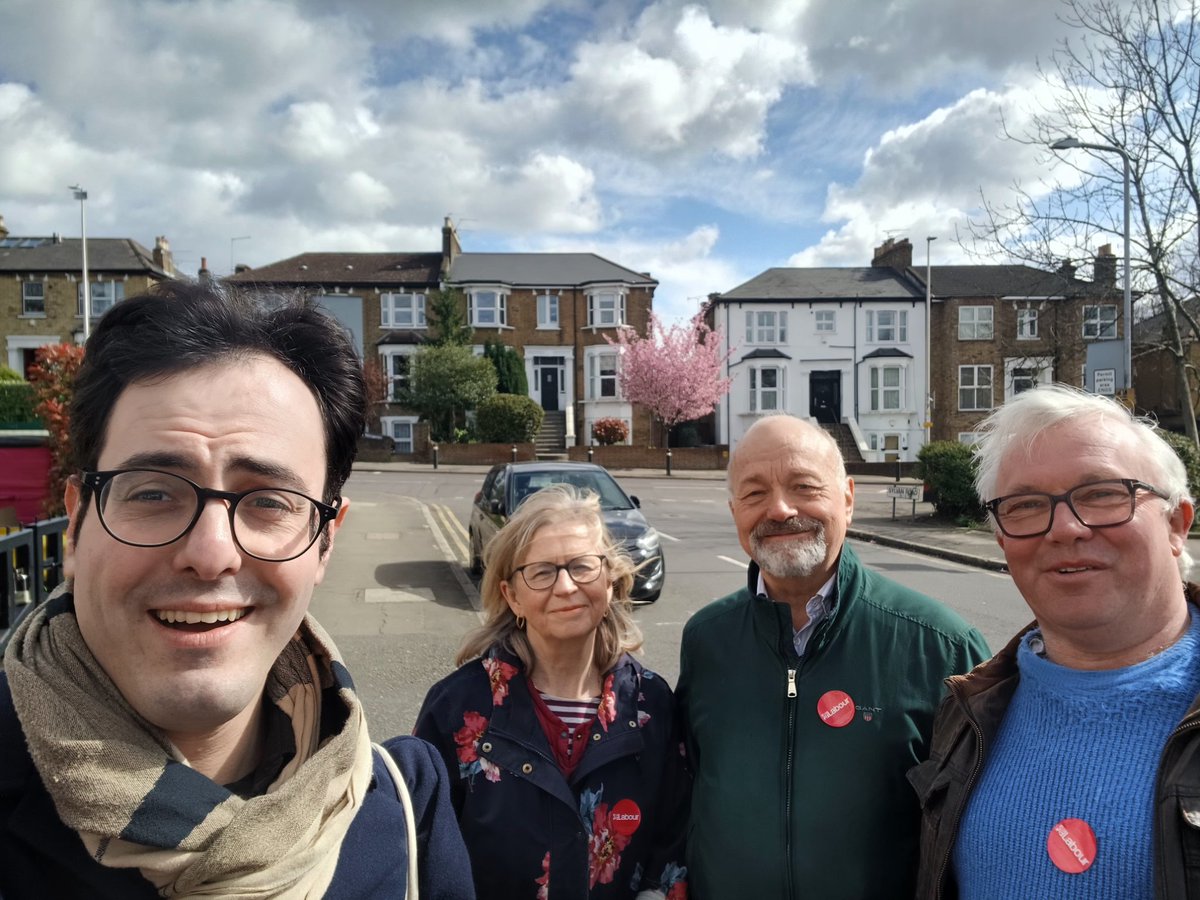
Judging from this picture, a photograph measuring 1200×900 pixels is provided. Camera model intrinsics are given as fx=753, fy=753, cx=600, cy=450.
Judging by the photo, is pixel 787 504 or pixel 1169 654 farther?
pixel 787 504

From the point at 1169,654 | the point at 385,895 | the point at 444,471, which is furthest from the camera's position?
the point at 444,471

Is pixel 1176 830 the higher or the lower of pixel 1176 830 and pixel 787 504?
the lower

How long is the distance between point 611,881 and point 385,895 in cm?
109

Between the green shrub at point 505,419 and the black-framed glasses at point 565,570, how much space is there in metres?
30.1

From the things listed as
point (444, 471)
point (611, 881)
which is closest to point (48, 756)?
point (611, 881)

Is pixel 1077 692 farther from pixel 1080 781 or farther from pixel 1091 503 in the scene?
pixel 1091 503

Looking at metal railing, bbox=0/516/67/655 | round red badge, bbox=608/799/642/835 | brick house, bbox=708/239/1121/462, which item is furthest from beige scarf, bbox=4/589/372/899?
brick house, bbox=708/239/1121/462

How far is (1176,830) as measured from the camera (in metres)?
1.49

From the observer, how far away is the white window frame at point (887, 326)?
Answer: 124 feet

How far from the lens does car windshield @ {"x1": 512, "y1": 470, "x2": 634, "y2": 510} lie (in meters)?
10.0

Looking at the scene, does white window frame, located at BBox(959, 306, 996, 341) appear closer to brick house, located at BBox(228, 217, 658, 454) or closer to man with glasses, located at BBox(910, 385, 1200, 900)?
brick house, located at BBox(228, 217, 658, 454)

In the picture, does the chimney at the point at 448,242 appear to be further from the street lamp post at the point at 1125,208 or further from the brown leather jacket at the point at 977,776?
the brown leather jacket at the point at 977,776

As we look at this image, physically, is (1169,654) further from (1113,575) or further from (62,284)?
(62,284)

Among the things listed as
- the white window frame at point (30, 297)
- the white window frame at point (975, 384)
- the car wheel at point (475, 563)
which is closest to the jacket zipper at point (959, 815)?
the car wheel at point (475, 563)
